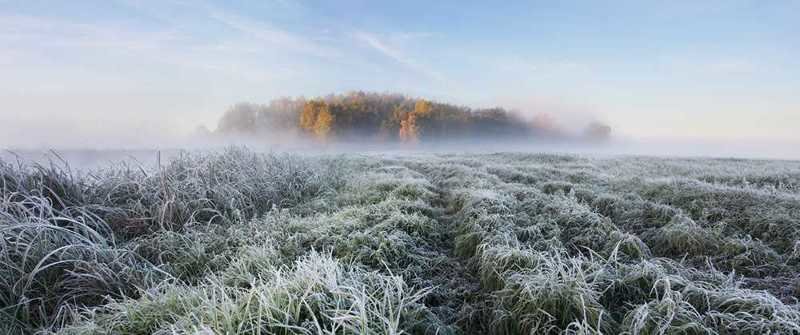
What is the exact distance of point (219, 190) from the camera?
21.3 ft

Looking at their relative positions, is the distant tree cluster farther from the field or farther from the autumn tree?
the field

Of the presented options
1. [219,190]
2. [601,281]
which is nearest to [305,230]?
[219,190]

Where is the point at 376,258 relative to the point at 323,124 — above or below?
below

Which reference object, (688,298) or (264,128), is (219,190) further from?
(264,128)

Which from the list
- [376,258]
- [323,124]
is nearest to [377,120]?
[323,124]

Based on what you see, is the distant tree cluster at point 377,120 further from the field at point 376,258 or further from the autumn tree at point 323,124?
the field at point 376,258

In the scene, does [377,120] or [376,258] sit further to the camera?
[377,120]

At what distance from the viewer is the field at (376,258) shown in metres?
2.60

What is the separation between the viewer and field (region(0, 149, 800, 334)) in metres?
2.60

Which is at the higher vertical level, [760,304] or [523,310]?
[760,304]

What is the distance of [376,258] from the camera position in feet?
13.1

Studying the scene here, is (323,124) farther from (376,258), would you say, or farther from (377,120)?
(376,258)

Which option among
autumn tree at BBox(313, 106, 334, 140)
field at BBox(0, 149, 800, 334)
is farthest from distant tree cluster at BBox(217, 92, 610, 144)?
field at BBox(0, 149, 800, 334)

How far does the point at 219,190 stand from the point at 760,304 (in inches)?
264
